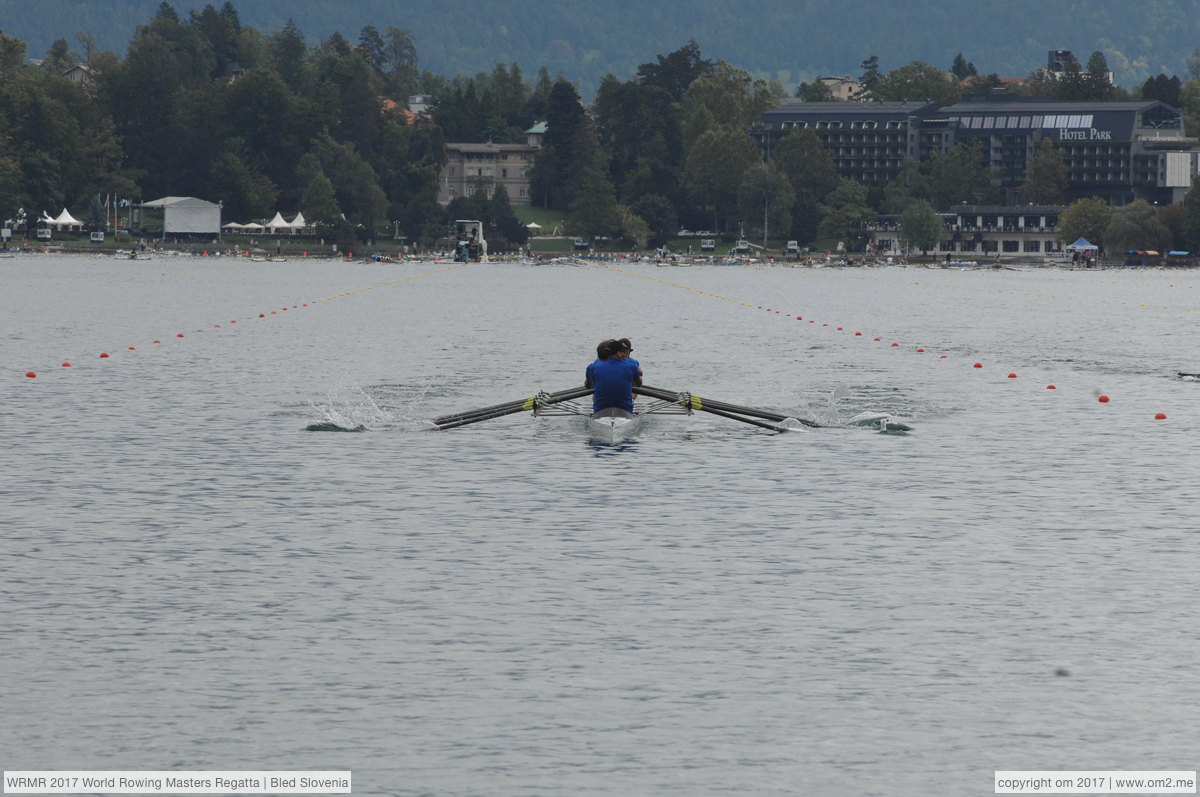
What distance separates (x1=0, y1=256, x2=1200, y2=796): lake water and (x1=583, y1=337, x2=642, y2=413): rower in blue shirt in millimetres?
1035

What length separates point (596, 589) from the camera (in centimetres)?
1652

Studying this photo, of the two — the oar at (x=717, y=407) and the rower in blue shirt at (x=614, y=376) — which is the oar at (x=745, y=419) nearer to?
the oar at (x=717, y=407)

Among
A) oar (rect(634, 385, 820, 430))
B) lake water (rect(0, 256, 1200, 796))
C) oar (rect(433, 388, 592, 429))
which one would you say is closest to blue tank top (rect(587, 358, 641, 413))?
oar (rect(634, 385, 820, 430))

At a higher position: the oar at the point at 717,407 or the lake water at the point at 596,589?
the oar at the point at 717,407

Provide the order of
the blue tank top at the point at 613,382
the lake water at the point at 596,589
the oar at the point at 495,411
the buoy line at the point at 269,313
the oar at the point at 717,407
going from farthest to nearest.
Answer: the buoy line at the point at 269,313 < the oar at the point at 495,411 < the oar at the point at 717,407 < the blue tank top at the point at 613,382 < the lake water at the point at 596,589

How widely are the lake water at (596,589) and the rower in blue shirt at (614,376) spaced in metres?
1.03

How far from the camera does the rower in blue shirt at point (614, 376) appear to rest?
28562 mm

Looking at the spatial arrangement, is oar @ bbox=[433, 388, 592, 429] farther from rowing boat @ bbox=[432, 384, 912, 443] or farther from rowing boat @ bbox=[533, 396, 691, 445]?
rowing boat @ bbox=[533, 396, 691, 445]

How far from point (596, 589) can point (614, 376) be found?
1255 centimetres

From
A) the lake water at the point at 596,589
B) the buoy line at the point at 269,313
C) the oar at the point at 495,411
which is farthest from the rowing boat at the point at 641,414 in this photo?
the buoy line at the point at 269,313

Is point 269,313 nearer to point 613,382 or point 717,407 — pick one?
point 717,407

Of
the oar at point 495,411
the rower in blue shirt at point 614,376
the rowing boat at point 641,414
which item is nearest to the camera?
the rower in blue shirt at point 614,376

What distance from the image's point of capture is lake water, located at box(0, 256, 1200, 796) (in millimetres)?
11617

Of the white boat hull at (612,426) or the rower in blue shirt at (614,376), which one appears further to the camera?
the white boat hull at (612,426)
